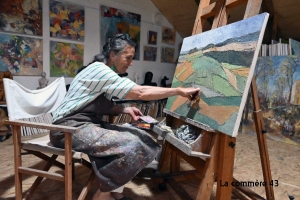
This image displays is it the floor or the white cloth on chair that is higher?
the white cloth on chair

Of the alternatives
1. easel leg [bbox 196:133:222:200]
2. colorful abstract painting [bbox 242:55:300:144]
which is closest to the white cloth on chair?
easel leg [bbox 196:133:222:200]

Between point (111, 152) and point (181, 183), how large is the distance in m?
0.99

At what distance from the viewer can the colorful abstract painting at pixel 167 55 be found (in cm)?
510

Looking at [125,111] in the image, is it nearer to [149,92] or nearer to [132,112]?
[132,112]

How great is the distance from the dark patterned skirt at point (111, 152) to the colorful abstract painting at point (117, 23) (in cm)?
318

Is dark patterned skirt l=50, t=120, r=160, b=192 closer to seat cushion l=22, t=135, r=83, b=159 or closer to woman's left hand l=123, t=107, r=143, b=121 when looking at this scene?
seat cushion l=22, t=135, r=83, b=159

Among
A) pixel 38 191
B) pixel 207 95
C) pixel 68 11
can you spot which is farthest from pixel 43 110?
pixel 68 11

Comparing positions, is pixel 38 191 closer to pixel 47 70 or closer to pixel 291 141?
pixel 47 70

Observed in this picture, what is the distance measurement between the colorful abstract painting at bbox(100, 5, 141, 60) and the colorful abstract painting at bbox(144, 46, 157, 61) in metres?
0.22

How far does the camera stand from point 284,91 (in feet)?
10.7

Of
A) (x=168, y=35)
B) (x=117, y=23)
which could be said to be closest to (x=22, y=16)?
(x=117, y=23)

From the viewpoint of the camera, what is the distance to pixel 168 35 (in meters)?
5.14

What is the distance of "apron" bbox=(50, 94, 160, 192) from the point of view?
1233mm

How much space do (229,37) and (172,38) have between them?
4129 mm
